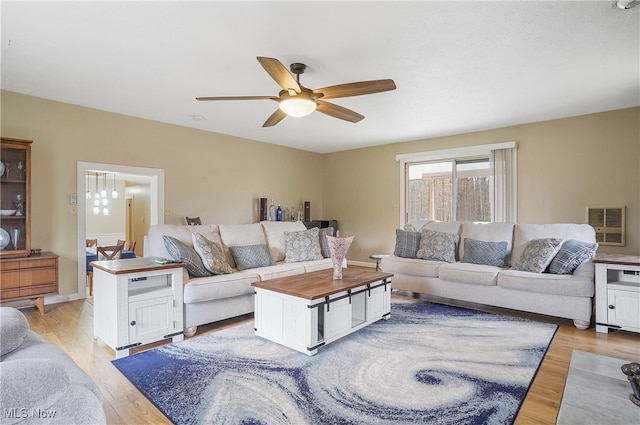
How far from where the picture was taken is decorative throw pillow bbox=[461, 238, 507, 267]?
13.5 ft

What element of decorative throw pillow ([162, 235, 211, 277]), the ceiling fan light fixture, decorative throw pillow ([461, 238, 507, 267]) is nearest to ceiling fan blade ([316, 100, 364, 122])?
the ceiling fan light fixture

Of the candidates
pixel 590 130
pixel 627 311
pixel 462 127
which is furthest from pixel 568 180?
pixel 627 311

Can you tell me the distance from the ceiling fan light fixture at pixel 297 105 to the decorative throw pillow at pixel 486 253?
2829 millimetres

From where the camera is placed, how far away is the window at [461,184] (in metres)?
5.36

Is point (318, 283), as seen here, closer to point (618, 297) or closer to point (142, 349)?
point (142, 349)

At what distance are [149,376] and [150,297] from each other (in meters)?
0.69

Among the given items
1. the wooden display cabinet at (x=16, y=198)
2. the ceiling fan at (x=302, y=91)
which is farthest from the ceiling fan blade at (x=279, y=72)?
the wooden display cabinet at (x=16, y=198)

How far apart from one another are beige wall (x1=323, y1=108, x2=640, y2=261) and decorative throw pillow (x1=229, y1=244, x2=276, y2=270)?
331 centimetres

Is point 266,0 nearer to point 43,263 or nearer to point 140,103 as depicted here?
point 140,103

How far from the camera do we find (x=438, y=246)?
4516 mm

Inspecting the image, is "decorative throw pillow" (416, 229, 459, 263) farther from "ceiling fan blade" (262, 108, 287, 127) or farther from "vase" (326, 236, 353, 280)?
"ceiling fan blade" (262, 108, 287, 127)

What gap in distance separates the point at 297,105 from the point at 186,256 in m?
1.81

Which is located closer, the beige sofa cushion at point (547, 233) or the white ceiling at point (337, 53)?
the white ceiling at point (337, 53)

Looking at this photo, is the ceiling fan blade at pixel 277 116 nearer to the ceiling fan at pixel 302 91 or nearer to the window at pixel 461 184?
the ceiling fan at pixel 302 91
